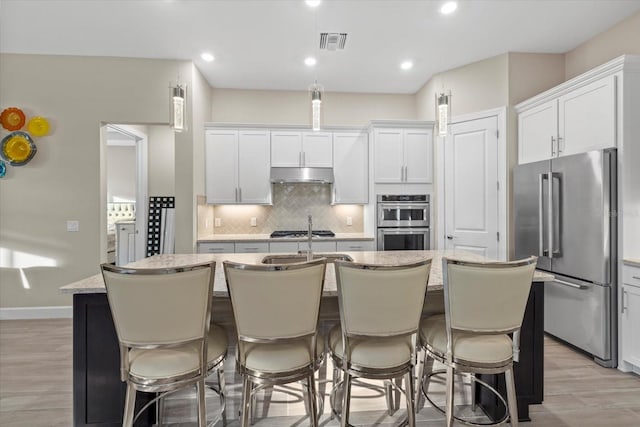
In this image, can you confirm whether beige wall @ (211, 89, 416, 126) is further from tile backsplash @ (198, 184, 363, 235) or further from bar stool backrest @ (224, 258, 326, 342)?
bar stool backrest @ (224, 258, 326, 342)

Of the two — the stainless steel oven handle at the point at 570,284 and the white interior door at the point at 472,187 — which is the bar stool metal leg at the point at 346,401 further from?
the white interior door at the point at 472,187

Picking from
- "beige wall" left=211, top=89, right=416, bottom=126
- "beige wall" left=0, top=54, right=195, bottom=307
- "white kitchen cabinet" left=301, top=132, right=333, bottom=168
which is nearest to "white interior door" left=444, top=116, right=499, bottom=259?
"beige wall" left=211, top=89, right=416, bottom=126

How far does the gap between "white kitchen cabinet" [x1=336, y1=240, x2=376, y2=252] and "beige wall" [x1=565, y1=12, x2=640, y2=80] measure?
2934mm

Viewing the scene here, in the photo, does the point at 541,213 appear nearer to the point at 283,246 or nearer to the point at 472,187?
the point at 472,187

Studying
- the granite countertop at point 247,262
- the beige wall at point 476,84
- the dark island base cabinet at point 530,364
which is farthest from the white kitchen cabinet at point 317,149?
the dark island base cabinet at point 530,364

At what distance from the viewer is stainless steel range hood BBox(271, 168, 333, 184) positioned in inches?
181

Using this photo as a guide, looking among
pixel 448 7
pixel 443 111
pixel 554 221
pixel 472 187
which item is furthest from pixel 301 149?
pixel 554 221

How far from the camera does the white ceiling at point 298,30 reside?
297 centimetres

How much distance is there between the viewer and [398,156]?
4.44m

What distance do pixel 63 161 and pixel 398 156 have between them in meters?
4.01

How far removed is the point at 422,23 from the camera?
324cm

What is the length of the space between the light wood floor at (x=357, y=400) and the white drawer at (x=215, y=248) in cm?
167

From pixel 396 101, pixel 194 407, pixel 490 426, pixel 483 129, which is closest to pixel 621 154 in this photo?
pixel 483 129

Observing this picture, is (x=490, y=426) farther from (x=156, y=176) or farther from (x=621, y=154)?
(x=156, y=176)
